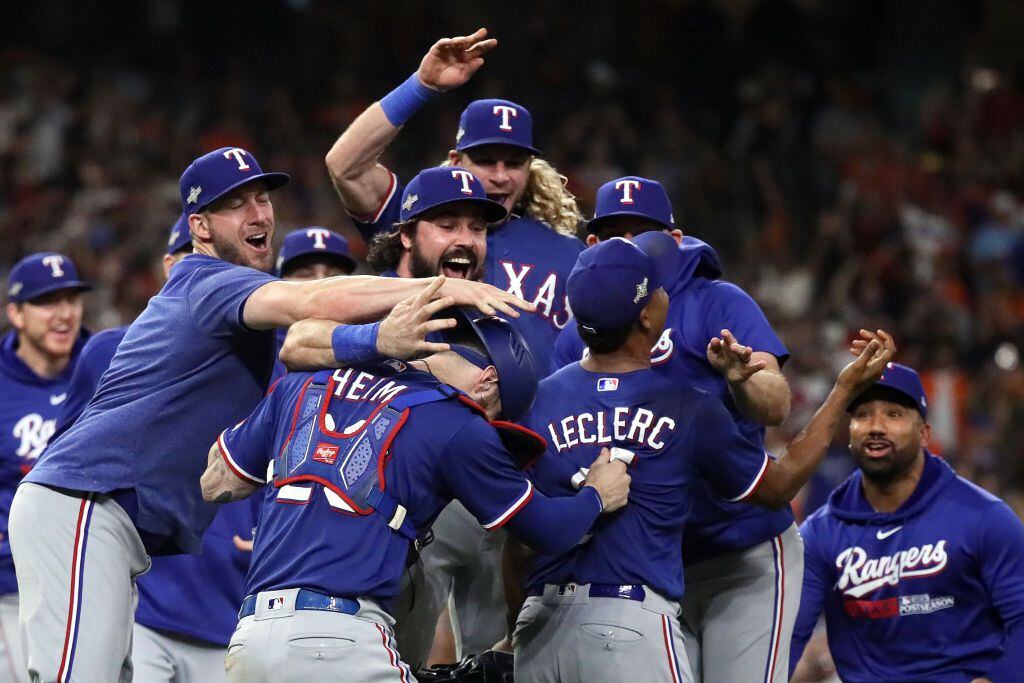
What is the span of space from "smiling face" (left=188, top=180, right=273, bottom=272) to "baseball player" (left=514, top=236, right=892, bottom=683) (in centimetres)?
131

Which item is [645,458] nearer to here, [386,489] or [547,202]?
[386,489]

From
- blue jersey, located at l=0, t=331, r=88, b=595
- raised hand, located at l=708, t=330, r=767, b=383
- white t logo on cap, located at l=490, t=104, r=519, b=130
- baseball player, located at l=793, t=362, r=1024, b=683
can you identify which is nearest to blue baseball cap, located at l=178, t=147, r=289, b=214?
white t logo on cap, located at l=490, t=104, r=519, b=130

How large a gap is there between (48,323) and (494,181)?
9.45 feet

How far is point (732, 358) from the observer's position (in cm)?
507

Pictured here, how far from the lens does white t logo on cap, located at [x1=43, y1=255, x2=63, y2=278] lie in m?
7.69

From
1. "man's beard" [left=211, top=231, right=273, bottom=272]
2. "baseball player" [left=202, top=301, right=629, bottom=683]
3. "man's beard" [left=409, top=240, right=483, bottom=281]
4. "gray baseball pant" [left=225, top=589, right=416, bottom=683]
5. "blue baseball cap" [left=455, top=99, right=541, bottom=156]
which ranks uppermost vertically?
"blue baseball cap" [left=455, top=99, right=541, bottom=156]

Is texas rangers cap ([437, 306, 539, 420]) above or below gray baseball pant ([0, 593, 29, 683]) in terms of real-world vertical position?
above

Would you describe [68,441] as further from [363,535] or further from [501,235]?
[501,235]

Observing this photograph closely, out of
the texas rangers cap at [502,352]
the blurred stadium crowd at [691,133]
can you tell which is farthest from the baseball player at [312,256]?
the blurred stadium crowd at [691,133]

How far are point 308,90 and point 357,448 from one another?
1248 centimetres

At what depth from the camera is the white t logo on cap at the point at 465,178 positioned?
16.8 feet

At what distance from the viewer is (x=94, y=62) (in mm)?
16281

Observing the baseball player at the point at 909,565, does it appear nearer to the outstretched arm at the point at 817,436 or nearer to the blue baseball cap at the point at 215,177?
the outstretched arm at the point at 817,436

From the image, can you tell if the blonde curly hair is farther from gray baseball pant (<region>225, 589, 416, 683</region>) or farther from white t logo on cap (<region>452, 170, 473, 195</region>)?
gray baseball pant (<region>225, 589, 416, 683</region>)
